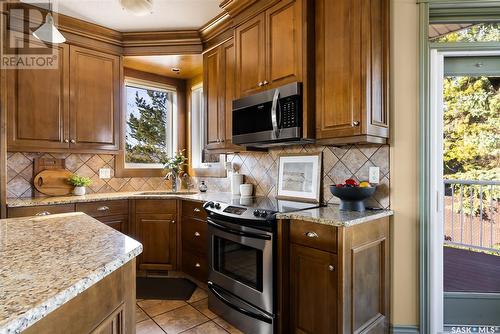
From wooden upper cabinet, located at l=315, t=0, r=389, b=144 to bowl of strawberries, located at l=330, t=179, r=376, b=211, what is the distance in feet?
1.01

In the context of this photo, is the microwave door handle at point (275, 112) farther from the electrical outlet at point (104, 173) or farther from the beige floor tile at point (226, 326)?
the electrical outlet at point (104, 173)

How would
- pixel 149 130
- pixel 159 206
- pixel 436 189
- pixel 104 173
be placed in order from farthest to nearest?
1. pixel 149 130
2. pixel 104 173
3. pixel 159 206
4. pixel 436 189

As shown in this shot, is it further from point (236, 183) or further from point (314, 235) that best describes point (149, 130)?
point (314, 235)

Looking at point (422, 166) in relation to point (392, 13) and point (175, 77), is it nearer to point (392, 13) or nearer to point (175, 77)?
point (392, 13)

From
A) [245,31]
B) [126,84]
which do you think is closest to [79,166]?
[126,84]

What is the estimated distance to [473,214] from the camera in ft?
9.52

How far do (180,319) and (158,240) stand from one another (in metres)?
1.01

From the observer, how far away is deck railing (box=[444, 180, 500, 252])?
108 inches

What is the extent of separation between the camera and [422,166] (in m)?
1.97

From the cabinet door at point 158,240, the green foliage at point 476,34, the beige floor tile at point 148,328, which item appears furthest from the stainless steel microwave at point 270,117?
the beige floor tile at point 148,328

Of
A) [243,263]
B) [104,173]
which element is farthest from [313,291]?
[104,173]

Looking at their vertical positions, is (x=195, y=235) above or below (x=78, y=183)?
below

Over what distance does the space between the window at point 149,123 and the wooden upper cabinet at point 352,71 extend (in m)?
2.51

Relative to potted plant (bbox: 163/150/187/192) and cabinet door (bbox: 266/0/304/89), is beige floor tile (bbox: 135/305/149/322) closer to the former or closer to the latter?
potted plant (bbox: 163/150/187/192)
